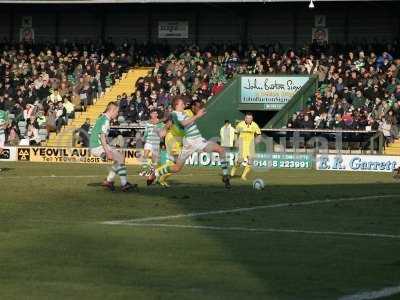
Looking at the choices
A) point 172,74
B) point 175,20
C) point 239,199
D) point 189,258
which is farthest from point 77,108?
point 189,258

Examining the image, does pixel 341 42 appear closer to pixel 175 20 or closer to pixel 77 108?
pixel 175 20

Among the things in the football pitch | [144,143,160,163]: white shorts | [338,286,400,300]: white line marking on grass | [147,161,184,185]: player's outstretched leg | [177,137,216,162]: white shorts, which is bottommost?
[338,286,400,300]: white line marking on grass

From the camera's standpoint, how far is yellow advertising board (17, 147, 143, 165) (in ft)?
142

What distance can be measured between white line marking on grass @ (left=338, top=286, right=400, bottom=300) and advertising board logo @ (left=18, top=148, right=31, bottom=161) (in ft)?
116

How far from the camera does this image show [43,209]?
1762 centimetres

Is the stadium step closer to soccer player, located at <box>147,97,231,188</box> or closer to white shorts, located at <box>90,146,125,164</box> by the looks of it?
soccer player, located at <box>147,97,231,188</box>

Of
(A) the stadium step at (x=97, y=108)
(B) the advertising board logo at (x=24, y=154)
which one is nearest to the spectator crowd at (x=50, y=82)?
(A) the stadium step at (x=97, y=108)

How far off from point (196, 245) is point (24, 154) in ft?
106

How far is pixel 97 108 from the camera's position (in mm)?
48938

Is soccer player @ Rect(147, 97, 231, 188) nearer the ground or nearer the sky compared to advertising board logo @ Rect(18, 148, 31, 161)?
nearer the sky

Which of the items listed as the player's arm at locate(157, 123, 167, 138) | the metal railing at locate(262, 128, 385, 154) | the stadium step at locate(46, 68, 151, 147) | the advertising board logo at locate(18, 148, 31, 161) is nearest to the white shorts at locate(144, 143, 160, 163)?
the player's arm at locate(157, 123, 167, 138)

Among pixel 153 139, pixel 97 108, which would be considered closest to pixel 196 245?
pixel 153 139

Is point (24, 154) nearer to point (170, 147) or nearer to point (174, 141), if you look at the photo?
point (174, 141)

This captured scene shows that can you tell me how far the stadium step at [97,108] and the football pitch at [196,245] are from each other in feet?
77.4
